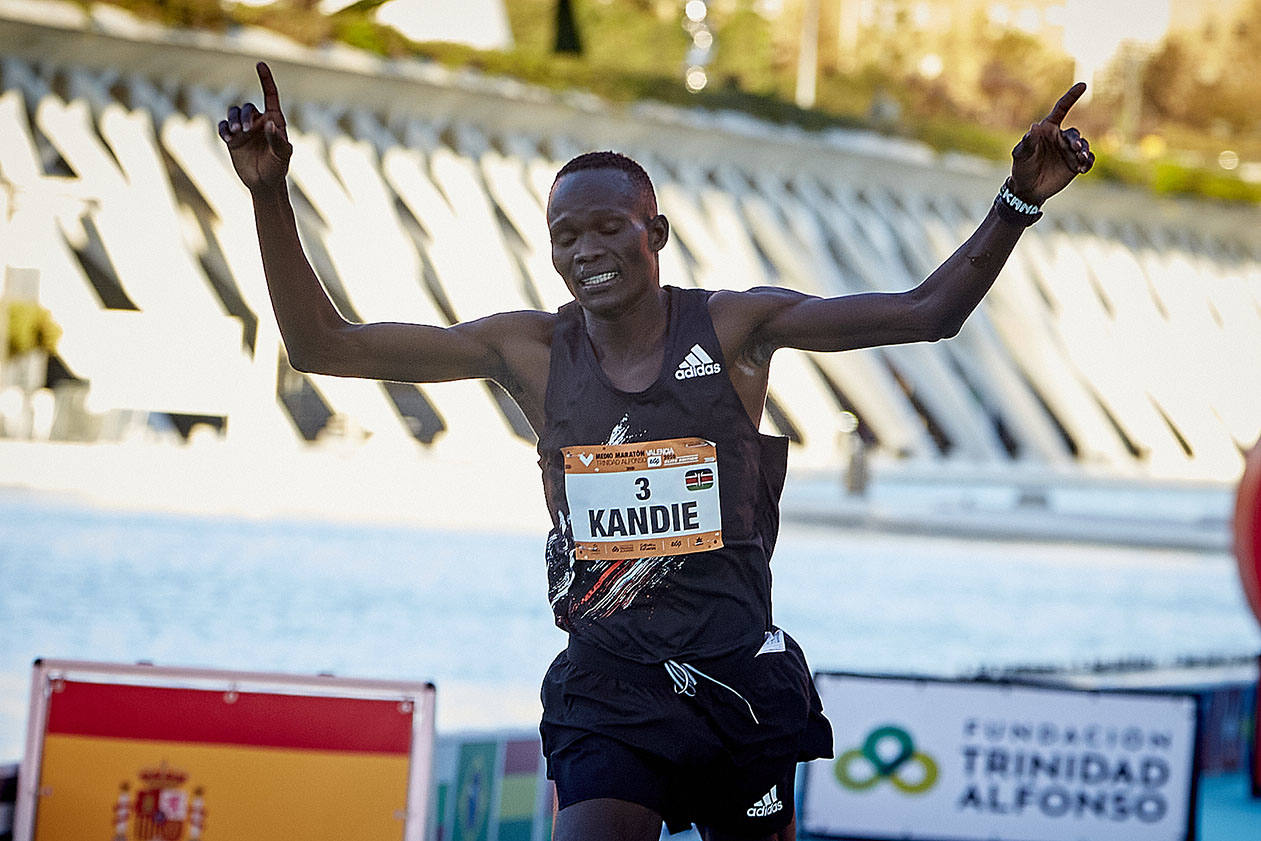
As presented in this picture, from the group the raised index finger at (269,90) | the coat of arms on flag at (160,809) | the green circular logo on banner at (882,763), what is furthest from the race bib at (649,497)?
the green circular logo on banner at (882,763)

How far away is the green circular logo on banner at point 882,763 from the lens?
17.2 feet

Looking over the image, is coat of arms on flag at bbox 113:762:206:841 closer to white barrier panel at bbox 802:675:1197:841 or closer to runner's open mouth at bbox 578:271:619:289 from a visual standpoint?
runner's open mouth at bbox 578:271:619:289

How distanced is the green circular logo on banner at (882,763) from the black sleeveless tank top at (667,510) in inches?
112

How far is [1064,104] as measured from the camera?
8.28 feet

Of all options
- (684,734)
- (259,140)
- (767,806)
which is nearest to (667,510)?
(684,734)

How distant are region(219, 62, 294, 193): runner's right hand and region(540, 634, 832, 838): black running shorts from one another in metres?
0.85

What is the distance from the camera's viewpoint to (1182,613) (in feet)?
43.0

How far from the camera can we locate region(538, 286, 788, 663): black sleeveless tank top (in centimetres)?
246

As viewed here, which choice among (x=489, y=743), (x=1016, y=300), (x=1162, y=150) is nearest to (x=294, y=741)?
(x=489, y=743)

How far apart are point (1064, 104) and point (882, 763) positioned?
3158 mm

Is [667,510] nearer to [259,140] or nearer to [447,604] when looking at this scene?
[259,140]

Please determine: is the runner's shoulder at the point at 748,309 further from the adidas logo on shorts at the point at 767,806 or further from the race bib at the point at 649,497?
the adidas logo on shorts at the point at 767,806

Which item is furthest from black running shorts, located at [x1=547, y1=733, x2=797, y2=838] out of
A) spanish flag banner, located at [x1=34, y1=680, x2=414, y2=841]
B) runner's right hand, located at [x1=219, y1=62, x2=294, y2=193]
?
spanish flag banner, located at [x1=34, y1=680, x2=414, y2=841]

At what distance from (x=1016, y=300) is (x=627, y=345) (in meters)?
31.9
